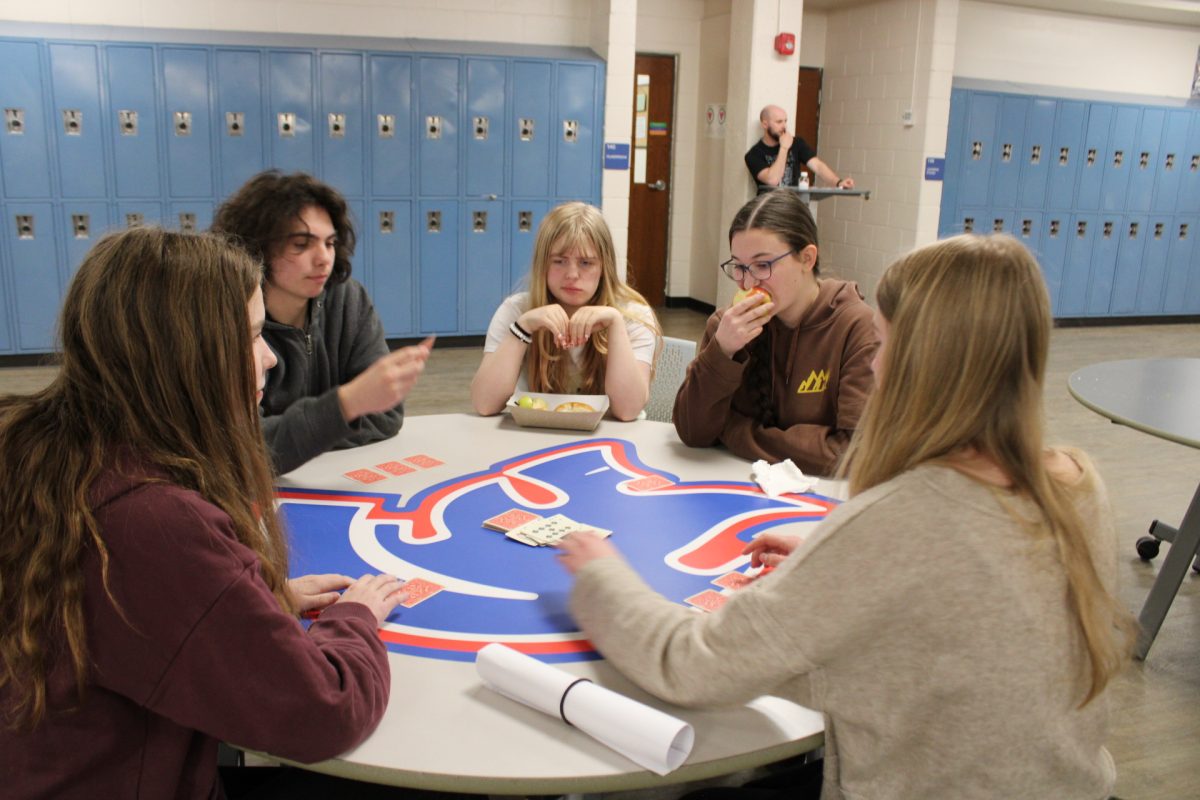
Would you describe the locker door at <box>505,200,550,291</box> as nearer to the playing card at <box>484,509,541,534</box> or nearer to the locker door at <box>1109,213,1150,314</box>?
the playing card at <box>484,509,541,534</box>

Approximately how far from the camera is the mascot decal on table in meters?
1.35

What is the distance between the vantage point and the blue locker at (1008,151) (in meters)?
7.90

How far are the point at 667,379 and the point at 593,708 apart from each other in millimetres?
1891

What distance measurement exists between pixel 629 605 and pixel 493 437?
1142 mm

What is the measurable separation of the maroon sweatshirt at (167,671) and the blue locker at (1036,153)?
27.5 ft

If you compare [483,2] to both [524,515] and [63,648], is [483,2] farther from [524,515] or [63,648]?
[63,648]

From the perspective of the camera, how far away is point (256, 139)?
615 centimetres

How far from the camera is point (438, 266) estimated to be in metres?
6.76

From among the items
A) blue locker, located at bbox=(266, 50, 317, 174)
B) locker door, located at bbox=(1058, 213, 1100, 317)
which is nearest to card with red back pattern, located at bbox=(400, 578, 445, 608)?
blue locker, located at bbox=(266, 50, 317, 174)

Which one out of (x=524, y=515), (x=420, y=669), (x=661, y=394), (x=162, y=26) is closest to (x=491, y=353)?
(x=661, y=394)

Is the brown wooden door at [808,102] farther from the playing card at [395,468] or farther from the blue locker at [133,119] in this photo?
the playing card at [395,468]

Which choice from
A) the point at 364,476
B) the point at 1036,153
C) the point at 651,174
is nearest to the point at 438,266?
the point at 651,174

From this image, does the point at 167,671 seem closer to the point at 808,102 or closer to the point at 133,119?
the point at 133,119

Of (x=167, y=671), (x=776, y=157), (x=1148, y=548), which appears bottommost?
(x=1148, y=548)
